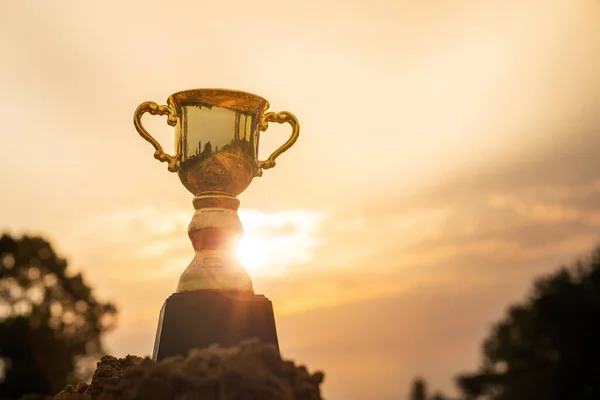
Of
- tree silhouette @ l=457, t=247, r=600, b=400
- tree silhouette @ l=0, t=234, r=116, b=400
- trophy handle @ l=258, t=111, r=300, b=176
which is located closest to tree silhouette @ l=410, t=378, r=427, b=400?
tree silhouette @ l=457, t=247, r=600, b=400

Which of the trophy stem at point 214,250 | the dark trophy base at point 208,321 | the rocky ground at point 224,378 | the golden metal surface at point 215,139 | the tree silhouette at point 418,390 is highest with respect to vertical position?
the tree silhouette at point 418,390

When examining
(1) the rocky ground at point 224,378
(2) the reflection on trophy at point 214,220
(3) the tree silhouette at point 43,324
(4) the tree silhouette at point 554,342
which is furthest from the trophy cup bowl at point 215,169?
(4) the tree silhouette at point 554,342

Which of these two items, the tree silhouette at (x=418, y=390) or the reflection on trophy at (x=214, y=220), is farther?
the tree silhouette at (x=418, y=390)

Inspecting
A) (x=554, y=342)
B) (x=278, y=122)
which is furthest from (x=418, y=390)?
(x=278, y=122)

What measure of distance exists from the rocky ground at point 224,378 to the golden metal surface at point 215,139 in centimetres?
149

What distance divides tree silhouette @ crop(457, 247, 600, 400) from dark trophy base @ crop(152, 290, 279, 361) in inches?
1299

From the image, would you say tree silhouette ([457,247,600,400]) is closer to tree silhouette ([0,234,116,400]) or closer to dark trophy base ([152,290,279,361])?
tree silhouette ([0,234,116,400])

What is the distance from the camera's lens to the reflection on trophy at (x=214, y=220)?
514 centimetres

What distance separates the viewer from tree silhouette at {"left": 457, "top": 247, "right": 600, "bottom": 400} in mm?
36375

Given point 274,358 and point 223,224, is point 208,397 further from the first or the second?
point 223,224

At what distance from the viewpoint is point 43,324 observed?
29328 mm

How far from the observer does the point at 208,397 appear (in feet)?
13.7

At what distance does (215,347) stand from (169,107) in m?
2.06

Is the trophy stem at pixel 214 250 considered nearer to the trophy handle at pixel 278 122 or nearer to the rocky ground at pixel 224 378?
the trophy handle at pixel 278 122
